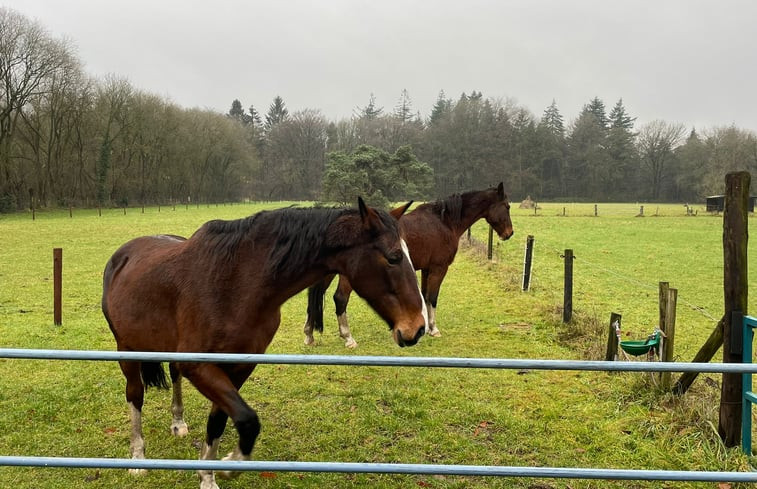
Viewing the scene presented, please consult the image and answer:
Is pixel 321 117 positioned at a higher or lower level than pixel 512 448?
higher

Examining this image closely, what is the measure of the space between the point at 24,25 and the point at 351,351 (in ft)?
132

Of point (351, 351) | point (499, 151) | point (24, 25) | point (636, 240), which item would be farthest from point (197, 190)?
point (351, 351)

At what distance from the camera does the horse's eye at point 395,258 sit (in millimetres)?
2963

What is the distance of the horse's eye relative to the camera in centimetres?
296

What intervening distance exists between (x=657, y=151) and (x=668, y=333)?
75.8 metres

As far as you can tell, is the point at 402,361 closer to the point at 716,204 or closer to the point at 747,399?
the point at 747,399

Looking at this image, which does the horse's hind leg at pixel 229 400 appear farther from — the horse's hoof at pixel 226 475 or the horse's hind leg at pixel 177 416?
the horse's hind leg at pixel 177 416

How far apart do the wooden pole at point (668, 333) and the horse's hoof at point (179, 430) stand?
479 cm

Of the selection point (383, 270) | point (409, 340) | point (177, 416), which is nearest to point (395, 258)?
point (383, 270)

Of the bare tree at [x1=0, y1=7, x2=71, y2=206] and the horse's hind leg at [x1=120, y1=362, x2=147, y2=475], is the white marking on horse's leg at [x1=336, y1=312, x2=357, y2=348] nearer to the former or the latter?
the horse's hind leg at [x1=120, y1=362, x2=147, y2=475]

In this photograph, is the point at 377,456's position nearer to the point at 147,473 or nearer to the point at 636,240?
the point at 147,473

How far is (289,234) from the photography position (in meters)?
3.14

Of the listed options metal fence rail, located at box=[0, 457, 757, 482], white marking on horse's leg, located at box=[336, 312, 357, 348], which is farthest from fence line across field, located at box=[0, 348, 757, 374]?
white marking on horse's leg, located at box=[336, 312, 357, 348]

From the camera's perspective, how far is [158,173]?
51.8 meters
